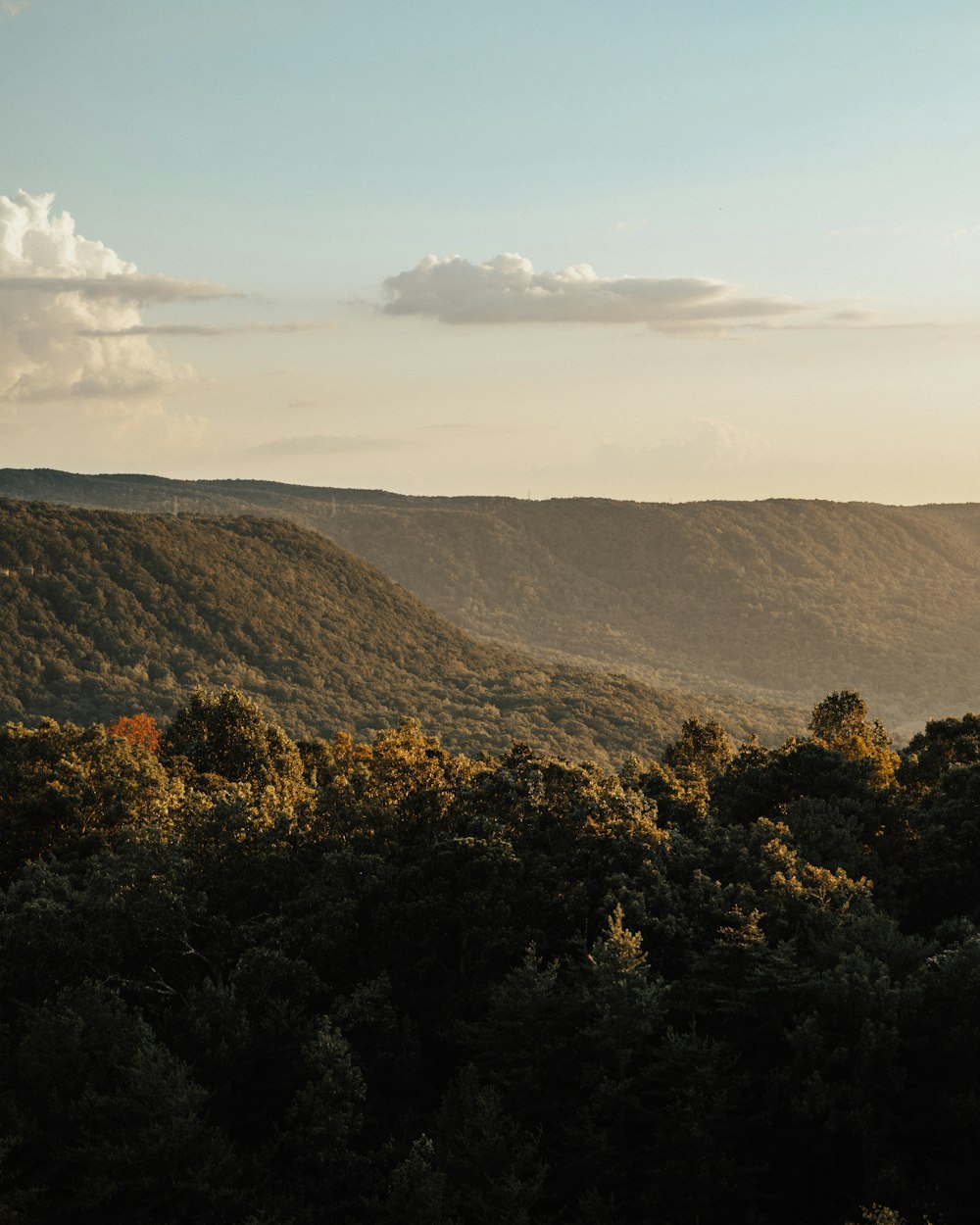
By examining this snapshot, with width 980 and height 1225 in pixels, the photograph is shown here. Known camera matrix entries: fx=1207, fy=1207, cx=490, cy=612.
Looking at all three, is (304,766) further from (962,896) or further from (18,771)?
(962,896)

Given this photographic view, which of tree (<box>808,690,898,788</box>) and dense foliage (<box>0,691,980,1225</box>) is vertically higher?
tree (<box>808,690,898,788</box>)

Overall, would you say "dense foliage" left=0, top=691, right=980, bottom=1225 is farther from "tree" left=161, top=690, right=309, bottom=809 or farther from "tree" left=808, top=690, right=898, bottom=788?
"tree" left=161, top=690, right=309, bottom=809

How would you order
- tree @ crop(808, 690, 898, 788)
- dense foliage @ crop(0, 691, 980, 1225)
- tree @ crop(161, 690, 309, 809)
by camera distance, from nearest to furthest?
dense foliage @ crop(0, 691, 980, 1225) → tree @ crop(808, 690, 898, 788) → tree @ crop(161, 690, 309, 809)

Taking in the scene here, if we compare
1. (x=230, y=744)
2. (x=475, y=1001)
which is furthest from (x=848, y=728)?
(x=230, y=744)

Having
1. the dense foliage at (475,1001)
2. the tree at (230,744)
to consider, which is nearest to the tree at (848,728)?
the dense foliage at (475,1001)

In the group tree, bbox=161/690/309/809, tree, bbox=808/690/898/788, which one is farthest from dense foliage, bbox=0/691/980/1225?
tree, bbox=161/690/309/809

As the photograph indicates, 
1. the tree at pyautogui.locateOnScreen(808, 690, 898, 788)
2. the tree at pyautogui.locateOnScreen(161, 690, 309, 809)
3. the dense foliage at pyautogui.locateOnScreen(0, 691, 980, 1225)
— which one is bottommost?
the dense foliage at pyautogui.locateOnScreen(0, 691, 980, 1225)

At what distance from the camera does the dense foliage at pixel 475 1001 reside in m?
37.2

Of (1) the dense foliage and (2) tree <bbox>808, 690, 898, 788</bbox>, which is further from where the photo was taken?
(2) tree <bbox>808, 690, 898, 788</bbox>

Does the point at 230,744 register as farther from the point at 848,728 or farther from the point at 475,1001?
the point at 848,728

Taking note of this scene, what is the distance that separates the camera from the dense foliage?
37.2 meters

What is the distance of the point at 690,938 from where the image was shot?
44.3 meters

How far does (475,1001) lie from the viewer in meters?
44.6

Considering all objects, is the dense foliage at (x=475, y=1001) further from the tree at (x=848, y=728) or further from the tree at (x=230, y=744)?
the tree at (x=230, y=744)
